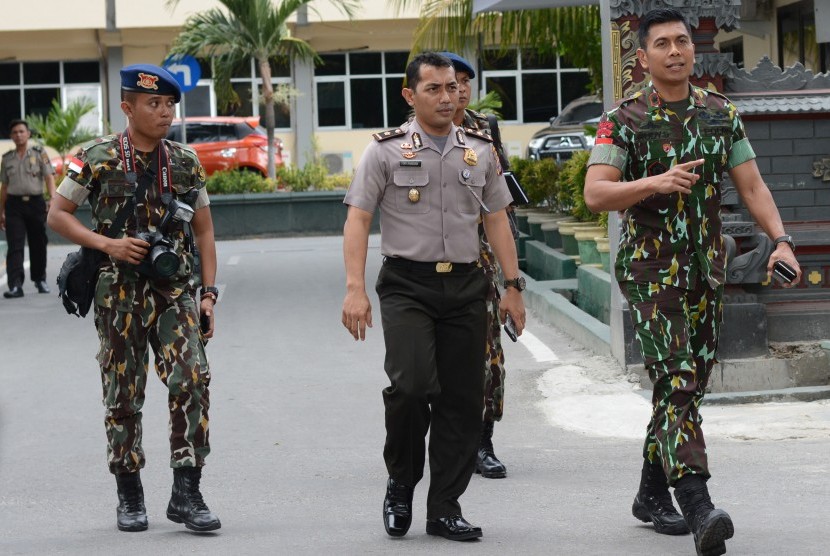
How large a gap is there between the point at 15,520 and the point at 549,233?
10.5m

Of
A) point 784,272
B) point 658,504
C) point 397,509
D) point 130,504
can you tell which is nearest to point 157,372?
point 130,504

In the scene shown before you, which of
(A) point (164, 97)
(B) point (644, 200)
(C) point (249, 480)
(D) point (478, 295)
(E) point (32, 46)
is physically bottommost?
(C) point (249, 480)

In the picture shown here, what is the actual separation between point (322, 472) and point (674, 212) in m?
2.66

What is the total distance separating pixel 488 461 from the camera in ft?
23.9

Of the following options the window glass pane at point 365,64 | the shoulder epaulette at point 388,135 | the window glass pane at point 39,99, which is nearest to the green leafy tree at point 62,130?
the window glass pane at point 39,99

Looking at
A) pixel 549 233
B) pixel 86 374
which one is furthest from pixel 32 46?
pixel 86 374

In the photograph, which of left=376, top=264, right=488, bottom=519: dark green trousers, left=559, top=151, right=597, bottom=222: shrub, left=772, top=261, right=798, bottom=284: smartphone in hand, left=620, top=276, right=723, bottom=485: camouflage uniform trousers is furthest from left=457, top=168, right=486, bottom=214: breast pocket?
left=559, top=151, right=597, bottom=222: shrub

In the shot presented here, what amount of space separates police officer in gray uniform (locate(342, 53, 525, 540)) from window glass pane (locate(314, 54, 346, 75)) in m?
33.0

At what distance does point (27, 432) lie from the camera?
8.91 m

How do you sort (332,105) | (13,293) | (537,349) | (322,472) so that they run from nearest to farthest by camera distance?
1. (322,472)
2. (537,349)
3. (13,293)
4. (332,105)

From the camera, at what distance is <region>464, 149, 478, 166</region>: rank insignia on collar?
19.6ft

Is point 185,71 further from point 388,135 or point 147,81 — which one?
A: point 388,135

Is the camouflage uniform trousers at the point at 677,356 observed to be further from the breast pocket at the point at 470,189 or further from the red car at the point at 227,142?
the red car at the point at 227,142

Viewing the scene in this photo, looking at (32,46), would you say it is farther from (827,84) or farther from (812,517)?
(812,517)
